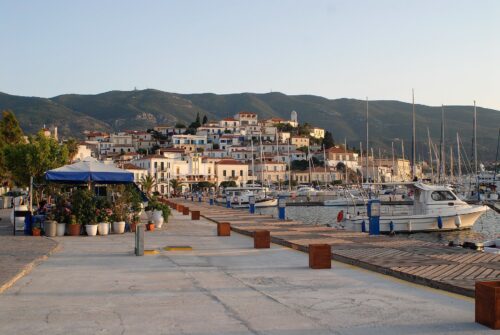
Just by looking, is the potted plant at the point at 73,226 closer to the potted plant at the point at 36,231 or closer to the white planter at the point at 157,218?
the potted plant at the point at 36,231

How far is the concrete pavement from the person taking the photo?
8.08 meters

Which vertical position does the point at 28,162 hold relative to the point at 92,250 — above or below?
above

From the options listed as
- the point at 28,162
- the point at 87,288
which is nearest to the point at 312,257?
the point at 87,288


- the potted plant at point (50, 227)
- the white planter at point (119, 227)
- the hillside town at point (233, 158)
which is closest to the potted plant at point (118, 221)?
the white planter at point (119, 227)

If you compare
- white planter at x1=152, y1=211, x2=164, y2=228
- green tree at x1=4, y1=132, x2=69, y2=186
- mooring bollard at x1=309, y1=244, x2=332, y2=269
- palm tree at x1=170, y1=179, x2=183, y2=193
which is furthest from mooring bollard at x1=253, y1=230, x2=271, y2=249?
palm tree at x1=170, y1=179, x2=183, y2=193

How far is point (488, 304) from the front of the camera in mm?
7809

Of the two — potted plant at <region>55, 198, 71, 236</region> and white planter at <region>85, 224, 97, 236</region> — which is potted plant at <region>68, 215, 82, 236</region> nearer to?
potted plant at <region>55, 198, 71, 236</region>

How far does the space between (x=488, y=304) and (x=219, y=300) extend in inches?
159

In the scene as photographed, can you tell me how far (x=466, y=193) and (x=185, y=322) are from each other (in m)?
77.4

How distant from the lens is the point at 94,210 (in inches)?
913

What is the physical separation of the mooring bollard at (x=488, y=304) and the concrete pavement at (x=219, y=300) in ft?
0.46

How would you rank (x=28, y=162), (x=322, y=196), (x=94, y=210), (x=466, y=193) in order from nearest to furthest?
(x=94, y=210) → (x=28, y=162) → (x=466, y=193) → (x=322, y=196)

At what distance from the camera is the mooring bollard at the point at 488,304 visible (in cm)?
769

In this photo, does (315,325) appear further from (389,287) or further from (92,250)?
(92,250)
